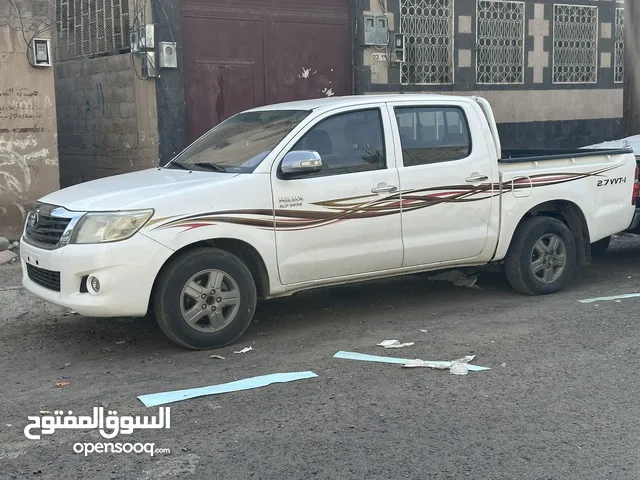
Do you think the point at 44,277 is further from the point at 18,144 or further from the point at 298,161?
the point at 18,144

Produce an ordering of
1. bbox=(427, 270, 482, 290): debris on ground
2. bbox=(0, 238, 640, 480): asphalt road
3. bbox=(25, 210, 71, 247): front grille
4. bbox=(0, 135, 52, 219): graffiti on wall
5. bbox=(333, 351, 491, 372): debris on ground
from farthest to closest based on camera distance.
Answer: bbox=(0, 135, 52, 219): graffiti on wall
bbox=(427, 270, 482, 290): debris on ground
bbox=(25, 210, 71, 247): front grille
bbox=(333, 351, 491, 372): debris on ground
bbox=(0, 238, 640, 480): asphalt road

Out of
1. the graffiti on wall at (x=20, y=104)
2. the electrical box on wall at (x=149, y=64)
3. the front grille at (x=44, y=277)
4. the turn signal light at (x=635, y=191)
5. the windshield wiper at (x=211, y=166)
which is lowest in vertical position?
the front grille at (x=44, y=277)

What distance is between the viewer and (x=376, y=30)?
523 inches

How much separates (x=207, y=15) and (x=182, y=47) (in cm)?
Answer: 65

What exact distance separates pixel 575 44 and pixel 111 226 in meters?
12.3

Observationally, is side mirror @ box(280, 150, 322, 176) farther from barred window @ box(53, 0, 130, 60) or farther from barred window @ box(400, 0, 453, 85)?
barred window @ box(400, 0, 453, 85)

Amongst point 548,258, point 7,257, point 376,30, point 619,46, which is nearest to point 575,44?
point 619,46

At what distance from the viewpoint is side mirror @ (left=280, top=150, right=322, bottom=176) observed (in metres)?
6.23

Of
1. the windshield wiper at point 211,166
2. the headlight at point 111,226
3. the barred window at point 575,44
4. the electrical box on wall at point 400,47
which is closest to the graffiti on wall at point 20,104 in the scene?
the windshield wiper at point 211,166

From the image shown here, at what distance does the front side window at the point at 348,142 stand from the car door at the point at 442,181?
0.18 metres

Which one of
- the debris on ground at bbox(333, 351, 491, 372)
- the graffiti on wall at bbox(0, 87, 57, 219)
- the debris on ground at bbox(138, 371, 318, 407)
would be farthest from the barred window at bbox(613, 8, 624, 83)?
the debris on ground at bbox(138, 371, 318, 407)

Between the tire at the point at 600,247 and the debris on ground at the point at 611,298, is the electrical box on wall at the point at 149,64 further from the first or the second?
the debris on ground at the point at 611,298

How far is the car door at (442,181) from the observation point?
687 cm

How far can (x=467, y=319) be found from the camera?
275 inches
